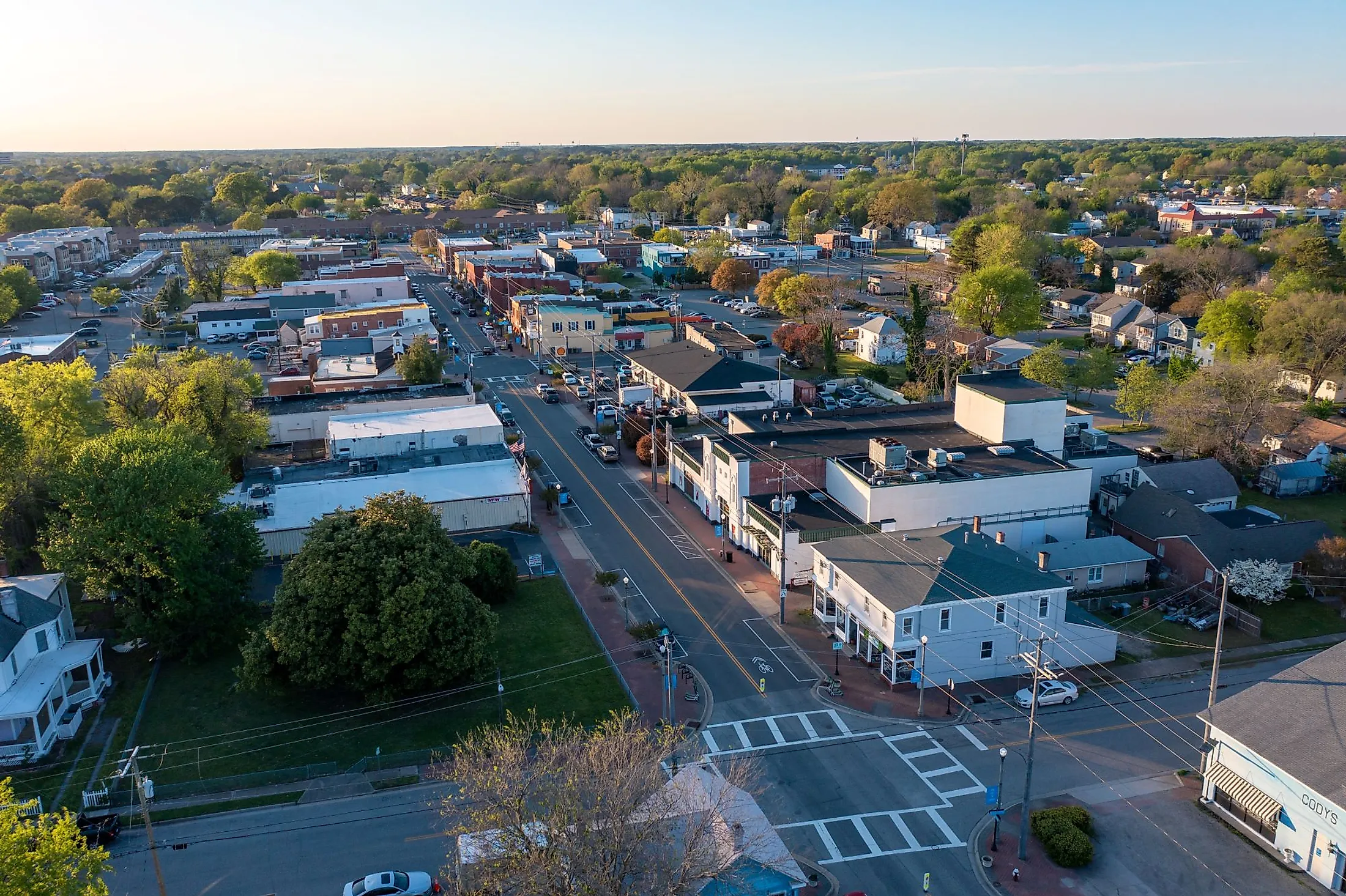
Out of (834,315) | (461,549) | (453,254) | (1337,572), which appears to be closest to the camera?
(461,549)

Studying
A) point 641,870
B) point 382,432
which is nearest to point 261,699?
point 641,870

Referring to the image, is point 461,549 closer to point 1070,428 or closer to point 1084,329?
point 1070,428

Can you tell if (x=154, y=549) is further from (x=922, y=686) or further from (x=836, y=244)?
(x=836, y=244)

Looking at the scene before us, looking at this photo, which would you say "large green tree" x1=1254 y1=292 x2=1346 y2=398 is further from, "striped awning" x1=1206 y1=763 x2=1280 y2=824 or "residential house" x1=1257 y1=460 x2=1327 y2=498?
"striped awning" x1=1206 y1=763 x2=1280 y2=824

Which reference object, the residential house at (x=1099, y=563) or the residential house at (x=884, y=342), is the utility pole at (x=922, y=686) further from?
the residential house at (x=884, y=342)

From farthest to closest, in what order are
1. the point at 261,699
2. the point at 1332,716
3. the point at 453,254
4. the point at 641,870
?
the point at 453,254
the point at 261,699
the point at 1332,716
the point at 641,870

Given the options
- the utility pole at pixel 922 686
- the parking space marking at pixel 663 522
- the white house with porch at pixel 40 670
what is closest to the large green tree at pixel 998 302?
the parking space marking at pixel 663 522

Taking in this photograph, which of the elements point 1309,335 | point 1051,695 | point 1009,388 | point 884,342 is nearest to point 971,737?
point 1051,695
